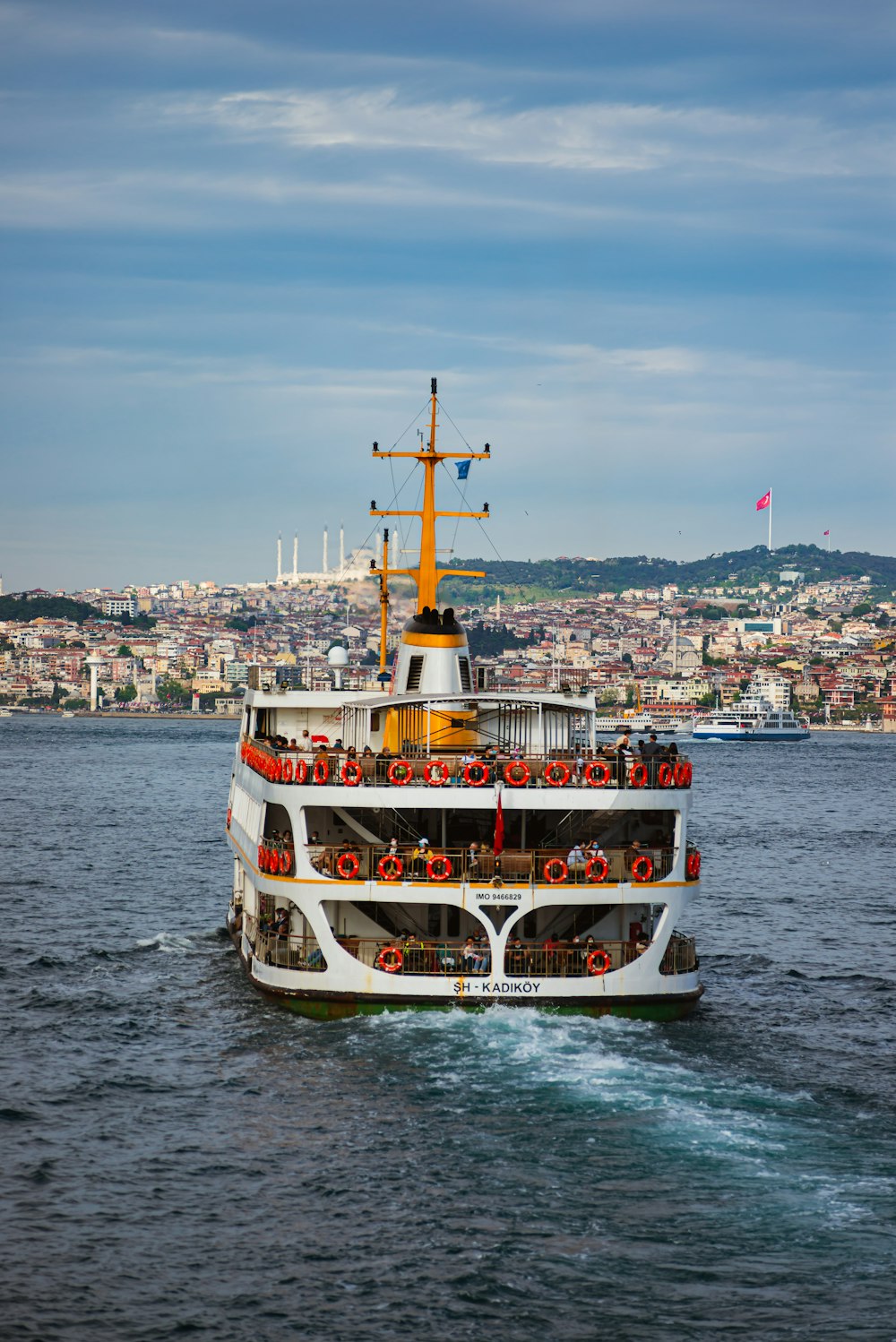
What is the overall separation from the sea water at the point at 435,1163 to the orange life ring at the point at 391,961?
68cm

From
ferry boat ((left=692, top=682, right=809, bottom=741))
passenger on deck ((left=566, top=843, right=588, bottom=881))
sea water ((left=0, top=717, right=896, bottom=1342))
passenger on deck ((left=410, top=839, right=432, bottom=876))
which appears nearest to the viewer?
sea water ((left=0, top=717, right=896, bottom=1342))

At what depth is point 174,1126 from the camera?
66.1 ft

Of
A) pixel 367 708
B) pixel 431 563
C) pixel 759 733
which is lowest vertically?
pixel 759 733

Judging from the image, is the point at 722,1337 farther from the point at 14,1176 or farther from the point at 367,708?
the point at 367,708

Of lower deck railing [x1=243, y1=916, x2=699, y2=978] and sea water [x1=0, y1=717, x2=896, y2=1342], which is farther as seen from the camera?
lower deck railing [x1=243, y1=916, x2=699, y2=978]

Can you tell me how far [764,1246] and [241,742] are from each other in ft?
58.9

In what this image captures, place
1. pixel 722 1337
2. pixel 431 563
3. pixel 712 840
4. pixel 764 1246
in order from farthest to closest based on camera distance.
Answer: pixel 712 840, pixel 431 563, pixel 764 1246, pixel 722 1337

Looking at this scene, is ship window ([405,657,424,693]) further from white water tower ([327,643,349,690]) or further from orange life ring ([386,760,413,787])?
white water tower ([327,643,349,690])

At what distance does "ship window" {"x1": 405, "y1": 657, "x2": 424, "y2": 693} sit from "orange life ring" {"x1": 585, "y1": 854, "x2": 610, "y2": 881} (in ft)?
17.9

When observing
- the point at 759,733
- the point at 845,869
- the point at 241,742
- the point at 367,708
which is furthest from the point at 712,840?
the point at 759,733

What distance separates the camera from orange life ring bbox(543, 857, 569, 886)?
22.5 m

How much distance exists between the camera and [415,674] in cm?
2736

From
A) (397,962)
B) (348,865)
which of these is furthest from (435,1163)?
(348,865)

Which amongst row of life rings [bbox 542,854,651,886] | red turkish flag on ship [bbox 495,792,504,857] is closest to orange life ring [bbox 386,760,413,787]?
red turkish flag on ship [bbox 495,792,504,857]
